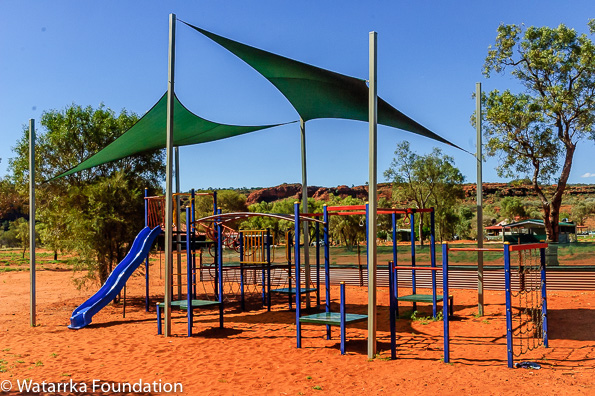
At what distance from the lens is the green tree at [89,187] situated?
45.3ft

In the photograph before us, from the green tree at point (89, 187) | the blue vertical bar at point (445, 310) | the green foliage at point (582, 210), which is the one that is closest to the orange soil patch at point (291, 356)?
the blue vertical bar at point (445, 310)

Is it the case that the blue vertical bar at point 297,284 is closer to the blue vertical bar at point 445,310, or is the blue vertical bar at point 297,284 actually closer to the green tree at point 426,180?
the blue vertical bar at point 445,310

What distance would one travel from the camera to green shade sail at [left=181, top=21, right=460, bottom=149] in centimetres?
836

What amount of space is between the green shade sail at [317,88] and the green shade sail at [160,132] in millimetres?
1725

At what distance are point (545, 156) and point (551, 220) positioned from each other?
3.47 meters

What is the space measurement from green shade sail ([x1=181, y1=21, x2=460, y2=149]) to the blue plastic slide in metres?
4.64

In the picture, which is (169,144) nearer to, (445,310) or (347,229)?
(445,310)

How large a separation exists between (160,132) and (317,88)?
4002 millimetres

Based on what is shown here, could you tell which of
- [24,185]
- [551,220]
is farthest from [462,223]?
[24,185]

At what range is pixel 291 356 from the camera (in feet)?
25.1

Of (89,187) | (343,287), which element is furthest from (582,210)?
(343,287)

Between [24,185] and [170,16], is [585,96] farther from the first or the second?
[24,185]

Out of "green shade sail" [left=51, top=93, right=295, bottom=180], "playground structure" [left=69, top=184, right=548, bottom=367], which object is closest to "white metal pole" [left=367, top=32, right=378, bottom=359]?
"playground structure" [left=69, top=184, right=548, bottom=367]

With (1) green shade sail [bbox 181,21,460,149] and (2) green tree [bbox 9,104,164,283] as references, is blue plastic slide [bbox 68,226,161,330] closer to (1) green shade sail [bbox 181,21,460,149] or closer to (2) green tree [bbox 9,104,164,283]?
(2) green tree [bbox 9,104,164,283]
